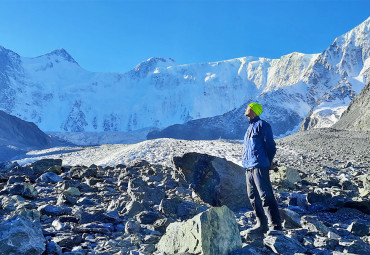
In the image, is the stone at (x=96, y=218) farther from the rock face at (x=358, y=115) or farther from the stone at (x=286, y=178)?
the rock face at (x=358, y=115)

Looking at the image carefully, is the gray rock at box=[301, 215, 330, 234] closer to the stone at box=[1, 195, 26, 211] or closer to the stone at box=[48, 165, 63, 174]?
the stone at box=[1, 195, 26, 211]

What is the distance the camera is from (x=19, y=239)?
10.1 ft

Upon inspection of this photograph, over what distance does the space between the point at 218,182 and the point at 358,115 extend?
4937cm

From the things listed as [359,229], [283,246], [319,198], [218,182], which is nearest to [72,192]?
[218,182]

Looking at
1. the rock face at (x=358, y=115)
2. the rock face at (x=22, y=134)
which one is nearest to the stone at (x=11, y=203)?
the rock face at (x=358, y=115)

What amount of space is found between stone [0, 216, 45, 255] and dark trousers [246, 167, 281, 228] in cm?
287

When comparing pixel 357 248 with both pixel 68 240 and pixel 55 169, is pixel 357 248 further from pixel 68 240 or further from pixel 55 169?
pixel 55 169

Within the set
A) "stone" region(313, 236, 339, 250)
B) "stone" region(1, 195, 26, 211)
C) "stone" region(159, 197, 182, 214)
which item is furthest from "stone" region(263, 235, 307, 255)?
"stone" region(1, 195, 26, 211)

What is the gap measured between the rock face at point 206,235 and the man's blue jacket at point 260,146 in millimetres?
1374

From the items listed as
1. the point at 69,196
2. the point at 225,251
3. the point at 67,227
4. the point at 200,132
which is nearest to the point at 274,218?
the point at 225,251

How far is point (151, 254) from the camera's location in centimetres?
343

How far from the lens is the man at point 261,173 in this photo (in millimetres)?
4496

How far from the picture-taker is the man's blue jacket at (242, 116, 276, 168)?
4.67 metres

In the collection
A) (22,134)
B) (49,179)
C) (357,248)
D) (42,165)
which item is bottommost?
(357,248)
